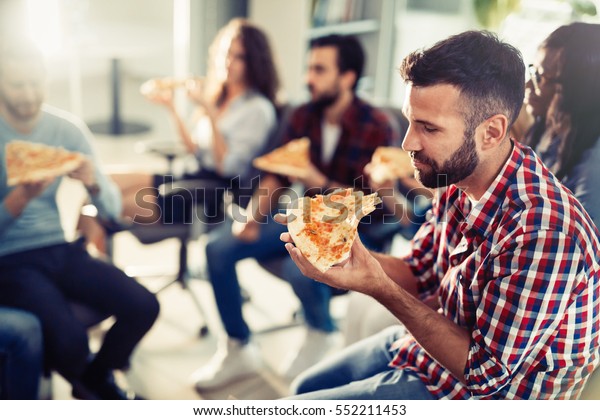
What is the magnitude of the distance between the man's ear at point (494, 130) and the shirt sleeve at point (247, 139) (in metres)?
1.19

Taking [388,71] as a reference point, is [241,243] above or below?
below

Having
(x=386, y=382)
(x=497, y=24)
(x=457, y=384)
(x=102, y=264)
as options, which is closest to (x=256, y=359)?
(x=102, y=264)

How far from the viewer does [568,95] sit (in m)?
1.38

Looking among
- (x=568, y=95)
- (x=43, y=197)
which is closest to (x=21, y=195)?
(x=43, y=197)

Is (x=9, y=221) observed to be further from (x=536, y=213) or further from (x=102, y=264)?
(x=536, y=213)

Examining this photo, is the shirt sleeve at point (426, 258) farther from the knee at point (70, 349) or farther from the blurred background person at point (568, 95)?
the knee at point (70, 349)

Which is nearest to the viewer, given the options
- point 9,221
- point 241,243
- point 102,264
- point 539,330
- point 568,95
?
point 539,330

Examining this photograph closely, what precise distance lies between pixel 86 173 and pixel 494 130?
1.06m

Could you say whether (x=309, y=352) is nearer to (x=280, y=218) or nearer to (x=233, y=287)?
(x=233, y=287)

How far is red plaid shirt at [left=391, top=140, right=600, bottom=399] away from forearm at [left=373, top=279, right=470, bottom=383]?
2cm

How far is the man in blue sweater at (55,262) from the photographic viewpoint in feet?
4.99

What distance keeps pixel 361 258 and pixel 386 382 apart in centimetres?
33

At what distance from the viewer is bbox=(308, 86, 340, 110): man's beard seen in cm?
207

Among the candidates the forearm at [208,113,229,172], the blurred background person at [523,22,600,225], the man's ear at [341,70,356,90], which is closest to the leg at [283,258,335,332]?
the forearm at [208,113,229,172]
